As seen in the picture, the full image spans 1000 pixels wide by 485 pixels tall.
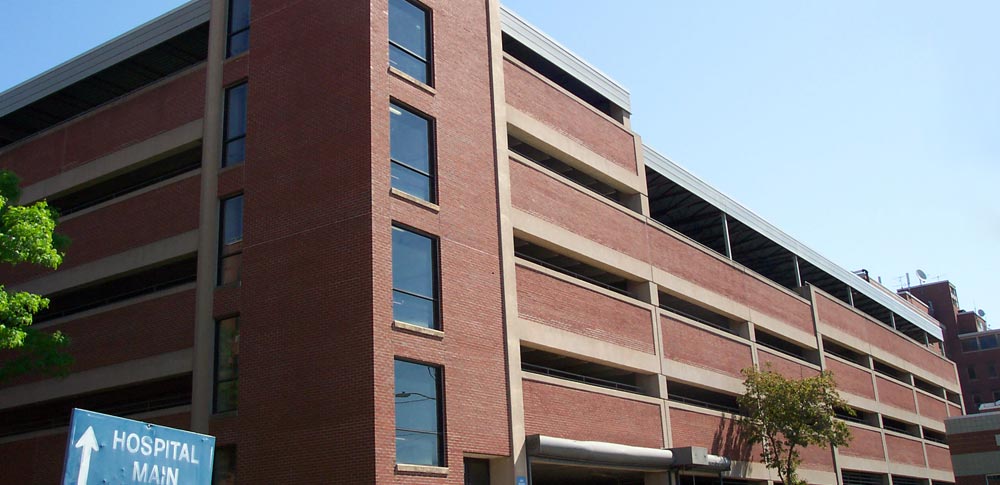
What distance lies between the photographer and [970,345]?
11288 centimetres

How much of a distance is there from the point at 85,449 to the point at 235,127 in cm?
1882

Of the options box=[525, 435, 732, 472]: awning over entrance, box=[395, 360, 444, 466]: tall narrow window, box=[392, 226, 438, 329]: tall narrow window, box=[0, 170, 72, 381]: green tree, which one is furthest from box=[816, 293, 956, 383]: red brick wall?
box=[0, 170, 72, 381]: green tree

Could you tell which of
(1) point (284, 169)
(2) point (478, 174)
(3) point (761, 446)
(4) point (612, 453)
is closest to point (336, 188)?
(1) point (284, 169)

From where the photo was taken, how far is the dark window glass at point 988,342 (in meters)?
111

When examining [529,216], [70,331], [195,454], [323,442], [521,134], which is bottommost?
[195,454]

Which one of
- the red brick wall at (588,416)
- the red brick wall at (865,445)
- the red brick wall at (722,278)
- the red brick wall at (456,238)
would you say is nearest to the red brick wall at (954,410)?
the red brick wall at (865,445)

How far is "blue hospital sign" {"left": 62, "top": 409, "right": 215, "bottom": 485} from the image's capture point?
11.6 meters

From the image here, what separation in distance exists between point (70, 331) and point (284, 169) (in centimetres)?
1061

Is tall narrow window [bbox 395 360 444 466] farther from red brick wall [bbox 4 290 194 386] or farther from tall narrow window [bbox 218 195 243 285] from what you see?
red brick wall [bbox 4 290 194 386]

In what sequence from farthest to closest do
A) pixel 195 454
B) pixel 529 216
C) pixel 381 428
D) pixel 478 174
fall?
pixel 529 216, pixel 478 174, pixel 381 428, pixel 195 454

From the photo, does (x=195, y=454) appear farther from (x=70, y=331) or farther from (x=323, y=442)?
(x=70, y=331)

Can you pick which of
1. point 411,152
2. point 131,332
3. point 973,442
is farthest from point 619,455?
point 973,442

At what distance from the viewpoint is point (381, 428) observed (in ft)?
75.2

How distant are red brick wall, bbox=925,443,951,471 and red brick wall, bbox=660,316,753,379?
27.0 m
